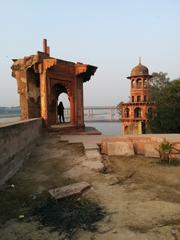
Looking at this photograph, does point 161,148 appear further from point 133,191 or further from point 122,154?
point 133,191

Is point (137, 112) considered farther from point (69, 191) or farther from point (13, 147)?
point (69, 191)

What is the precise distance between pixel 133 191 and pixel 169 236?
1.65 m

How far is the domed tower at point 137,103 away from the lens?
43.9m

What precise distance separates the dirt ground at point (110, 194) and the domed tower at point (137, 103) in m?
37.4

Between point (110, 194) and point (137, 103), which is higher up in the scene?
point (137, 103)

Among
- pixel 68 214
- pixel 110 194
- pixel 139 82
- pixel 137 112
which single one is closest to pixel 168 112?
pixel 139 82

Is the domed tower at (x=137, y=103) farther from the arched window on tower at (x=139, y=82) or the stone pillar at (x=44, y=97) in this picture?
the stone pillar at (x=44, y=97)

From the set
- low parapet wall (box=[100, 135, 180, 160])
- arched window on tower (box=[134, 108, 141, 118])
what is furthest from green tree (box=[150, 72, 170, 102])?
low parapet wall (box=[100, 135, 180, 160])

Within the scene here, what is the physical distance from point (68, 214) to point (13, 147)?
303 cm

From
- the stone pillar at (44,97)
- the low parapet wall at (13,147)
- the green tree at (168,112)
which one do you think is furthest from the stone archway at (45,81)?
the green tree at (168,112)

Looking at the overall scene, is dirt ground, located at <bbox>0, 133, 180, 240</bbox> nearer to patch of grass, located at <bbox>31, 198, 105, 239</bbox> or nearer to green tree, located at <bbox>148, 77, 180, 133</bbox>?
patch of grass, located at <bbox>31, 198, 105, 239</bbox>

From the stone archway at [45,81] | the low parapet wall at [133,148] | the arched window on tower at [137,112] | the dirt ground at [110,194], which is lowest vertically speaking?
the dirt ground at [110,194]

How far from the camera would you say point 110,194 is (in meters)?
4.49

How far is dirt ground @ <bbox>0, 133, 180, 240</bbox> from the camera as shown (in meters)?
3.15
